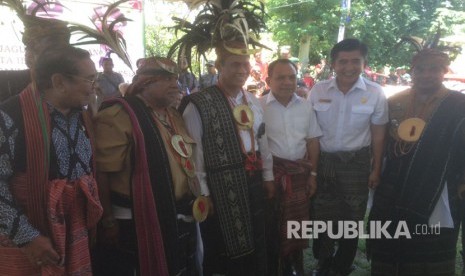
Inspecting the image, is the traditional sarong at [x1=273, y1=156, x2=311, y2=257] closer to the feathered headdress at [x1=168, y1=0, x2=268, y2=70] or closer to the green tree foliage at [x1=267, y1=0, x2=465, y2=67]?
the feathered headdress at [x1=168, y1=0, x2=268, y2=70]

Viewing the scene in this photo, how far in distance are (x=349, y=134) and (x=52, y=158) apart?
92.6 inches

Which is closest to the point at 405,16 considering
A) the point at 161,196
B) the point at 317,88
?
the point at 317,88

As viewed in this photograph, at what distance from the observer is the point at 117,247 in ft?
7.61

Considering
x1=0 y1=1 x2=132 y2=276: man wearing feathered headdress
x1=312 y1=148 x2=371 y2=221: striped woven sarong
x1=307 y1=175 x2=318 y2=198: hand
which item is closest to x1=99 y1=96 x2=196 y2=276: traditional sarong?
x1=0 y1=1 x2=132 y2=276: man wearing feathered headdress

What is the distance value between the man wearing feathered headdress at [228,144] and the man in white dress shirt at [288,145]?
0.23 meters

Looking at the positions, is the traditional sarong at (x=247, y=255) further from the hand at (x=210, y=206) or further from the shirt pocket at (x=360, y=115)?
the shirt pocket at (x=360, y=115)

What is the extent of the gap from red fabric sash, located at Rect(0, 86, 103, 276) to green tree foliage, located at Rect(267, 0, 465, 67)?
1443cm

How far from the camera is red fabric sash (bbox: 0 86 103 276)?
5.65ft

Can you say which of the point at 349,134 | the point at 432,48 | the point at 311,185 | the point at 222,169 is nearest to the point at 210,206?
the point at 222,169

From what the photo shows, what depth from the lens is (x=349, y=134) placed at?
3244 mm

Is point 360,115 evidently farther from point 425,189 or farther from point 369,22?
point 369,22

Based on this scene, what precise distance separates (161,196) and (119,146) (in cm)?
38

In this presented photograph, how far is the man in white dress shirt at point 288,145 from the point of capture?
3.15m

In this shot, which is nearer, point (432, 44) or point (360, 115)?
point (432, 44)
